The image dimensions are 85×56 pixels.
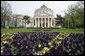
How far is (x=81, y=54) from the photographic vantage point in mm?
2266

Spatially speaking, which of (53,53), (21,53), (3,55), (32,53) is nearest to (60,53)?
(53,53)

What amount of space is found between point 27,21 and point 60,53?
200 feet

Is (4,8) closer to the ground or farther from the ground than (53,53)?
farther from the ground

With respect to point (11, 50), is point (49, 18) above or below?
above

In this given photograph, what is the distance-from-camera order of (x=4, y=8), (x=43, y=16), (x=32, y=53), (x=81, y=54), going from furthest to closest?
1. (x=43, y=16)
2. (x=4, y=8)
3. (x=32, y=53)
4. (x=81, y=54)

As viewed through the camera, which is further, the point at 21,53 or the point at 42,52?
the point at 42,52

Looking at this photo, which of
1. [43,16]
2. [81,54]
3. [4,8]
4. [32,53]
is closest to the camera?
[81,54]

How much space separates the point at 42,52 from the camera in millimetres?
2678

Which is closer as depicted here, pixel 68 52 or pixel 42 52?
pixel 68 52

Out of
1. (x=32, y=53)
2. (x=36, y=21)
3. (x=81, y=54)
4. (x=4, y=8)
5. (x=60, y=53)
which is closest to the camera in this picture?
(x=81, y=54)

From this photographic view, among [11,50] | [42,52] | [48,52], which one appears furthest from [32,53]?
[11,50]

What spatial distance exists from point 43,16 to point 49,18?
5.39 meters

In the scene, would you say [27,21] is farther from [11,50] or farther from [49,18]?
[11,50]

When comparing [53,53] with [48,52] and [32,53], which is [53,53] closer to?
[48,52]
